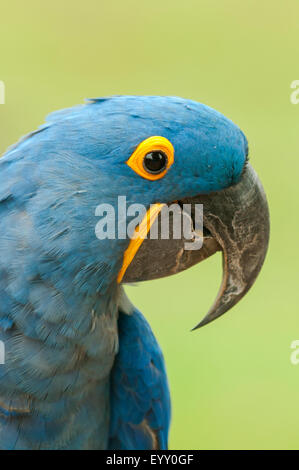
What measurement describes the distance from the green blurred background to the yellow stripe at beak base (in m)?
2.32

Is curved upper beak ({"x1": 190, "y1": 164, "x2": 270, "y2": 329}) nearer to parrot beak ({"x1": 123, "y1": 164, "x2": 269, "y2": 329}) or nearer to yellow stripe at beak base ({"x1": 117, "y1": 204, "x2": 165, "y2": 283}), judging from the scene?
parrot beak ({"x1": 123, "y1": 164, "x2": 269, "y2": 329})

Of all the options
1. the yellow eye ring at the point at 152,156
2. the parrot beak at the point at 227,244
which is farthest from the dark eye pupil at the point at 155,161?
the parrot beak at the point at 227,244

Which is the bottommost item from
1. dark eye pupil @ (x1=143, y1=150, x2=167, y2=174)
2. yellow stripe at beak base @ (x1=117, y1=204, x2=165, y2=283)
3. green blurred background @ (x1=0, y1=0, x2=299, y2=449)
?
yellow stripe at beak base @ (x1=117, y1=204, x2=165, y2=283)

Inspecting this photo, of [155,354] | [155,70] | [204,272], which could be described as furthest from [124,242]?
[155,70]

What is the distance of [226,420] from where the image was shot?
3906mm

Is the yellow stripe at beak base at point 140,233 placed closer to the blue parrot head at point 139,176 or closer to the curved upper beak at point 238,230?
the blue parrot head at point 139,176

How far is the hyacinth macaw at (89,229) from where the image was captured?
1522 millimetres

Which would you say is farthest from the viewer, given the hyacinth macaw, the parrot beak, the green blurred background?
the green blurred background

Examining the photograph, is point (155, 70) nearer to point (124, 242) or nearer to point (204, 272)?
point (204, 272)

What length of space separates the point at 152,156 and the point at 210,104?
14.7 feet

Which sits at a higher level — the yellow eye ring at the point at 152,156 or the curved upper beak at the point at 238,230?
the yellow eye ring at the point at 152,156

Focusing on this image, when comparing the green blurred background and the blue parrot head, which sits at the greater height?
the green blurred background

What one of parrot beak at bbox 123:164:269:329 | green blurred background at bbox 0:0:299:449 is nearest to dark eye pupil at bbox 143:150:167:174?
parrot beak at bbox 123:164:269:329

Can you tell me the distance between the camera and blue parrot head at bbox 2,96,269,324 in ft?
5.00
